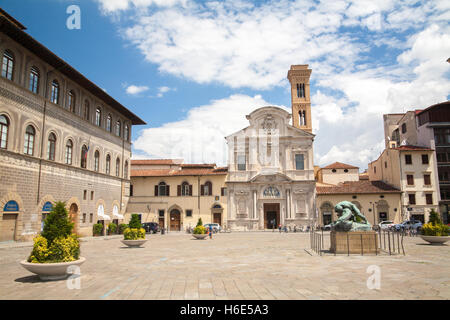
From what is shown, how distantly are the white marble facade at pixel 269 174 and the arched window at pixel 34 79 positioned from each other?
25956 mm

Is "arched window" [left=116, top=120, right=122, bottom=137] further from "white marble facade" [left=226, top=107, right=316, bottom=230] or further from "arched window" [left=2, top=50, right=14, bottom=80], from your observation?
"arched window" [left=2, top=50, right=14, bottom=80]

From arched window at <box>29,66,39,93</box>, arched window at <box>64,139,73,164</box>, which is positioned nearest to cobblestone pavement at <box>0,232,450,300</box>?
arched window at <box>29,66,39,93</box>

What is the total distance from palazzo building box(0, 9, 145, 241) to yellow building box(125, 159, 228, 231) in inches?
332

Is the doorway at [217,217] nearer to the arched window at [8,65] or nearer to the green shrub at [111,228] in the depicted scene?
the green shrub at [111,228]

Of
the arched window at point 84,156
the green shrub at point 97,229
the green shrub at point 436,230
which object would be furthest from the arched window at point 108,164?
the green shrub at point 436,230

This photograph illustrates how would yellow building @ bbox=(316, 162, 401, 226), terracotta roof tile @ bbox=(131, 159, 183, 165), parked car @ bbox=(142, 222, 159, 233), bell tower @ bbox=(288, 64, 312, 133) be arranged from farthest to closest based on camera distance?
bell tower @ bbox=(288, 64, 312, 133), terracotta roof tile @ bbox=(131, 159, 183, 165), yellow building @ bbox=(316, 162, 401, 226), parked car @ bbox=(142, 222, 159, 233)

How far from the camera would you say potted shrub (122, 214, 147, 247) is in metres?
20.4

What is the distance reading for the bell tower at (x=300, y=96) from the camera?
58719 millimetres

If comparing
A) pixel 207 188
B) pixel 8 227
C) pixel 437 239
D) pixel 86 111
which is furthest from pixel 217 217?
pixel 437 239

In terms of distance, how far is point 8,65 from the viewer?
22562 millimetres

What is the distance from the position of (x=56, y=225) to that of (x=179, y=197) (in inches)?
1402

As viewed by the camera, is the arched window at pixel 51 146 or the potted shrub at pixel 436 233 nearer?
the potted shrub at pixel 436 233

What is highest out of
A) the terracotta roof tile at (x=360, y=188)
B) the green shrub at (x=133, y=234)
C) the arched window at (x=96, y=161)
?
the arched window at (x=96, y=161)
